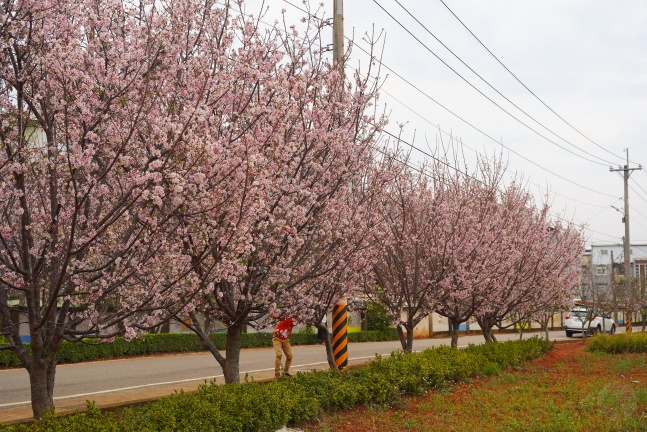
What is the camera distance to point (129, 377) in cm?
1647

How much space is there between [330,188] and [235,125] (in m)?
2.25

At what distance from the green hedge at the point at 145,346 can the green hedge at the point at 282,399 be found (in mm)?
4179

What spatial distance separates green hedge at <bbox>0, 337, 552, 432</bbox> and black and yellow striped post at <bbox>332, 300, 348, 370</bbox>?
36.2 inches

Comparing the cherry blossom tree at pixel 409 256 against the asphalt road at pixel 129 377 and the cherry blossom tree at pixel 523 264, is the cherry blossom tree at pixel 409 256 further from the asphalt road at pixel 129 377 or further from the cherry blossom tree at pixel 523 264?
the asphalt road at pixel 129 377

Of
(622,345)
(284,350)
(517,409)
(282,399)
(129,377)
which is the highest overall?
(282,399)

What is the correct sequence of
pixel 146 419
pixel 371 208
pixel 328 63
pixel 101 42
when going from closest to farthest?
1. pixel 101 42
2. pixel 146 419
3. pixel 328 63
4. pixel 371 208

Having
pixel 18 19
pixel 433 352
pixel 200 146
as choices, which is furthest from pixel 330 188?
pixel 433 352

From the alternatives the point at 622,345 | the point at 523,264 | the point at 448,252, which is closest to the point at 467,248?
the point at 448,252

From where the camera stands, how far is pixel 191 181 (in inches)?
233

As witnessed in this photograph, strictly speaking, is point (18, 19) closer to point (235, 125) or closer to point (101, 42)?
point (101, 42)

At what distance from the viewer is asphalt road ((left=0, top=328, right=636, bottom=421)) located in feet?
40.7

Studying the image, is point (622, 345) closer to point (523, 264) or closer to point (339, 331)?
point (523, 264)

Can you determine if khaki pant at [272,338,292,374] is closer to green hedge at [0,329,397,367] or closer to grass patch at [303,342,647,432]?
green hedge at [0,329,397,367]

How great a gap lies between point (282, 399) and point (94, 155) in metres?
3.71
